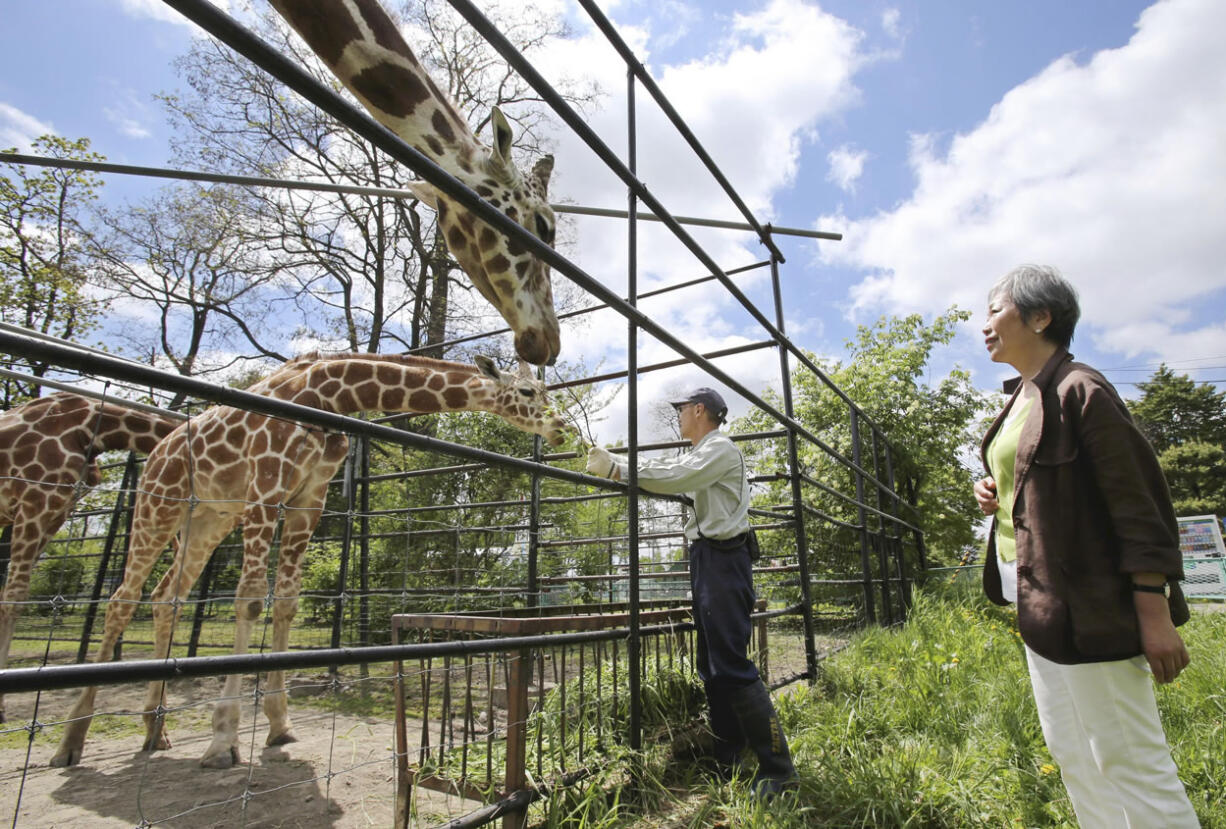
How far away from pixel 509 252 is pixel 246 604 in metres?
2.16

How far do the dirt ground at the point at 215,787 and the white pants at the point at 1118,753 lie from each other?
1.62 meters

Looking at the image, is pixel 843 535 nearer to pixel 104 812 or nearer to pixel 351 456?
pixel 351 456

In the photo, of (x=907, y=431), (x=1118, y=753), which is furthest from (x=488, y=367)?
(x=907, y=431)

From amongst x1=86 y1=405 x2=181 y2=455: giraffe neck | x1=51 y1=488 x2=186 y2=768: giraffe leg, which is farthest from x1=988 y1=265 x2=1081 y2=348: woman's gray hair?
x1=86 y1=405 x2=181 y2=455: giraffe neck

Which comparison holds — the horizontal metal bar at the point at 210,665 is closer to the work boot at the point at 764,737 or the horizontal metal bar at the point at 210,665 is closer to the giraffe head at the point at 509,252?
the work boot at the point at 764,737

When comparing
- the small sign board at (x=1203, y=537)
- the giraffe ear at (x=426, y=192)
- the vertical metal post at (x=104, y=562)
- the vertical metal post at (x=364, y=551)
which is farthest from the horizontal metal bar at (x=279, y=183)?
the small sign board at (x=1203, y=537)

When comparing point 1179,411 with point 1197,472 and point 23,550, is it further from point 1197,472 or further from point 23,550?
point 23,550

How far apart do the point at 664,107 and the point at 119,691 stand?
5162 mm

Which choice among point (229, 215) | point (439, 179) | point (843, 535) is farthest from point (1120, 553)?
point (229, 215)

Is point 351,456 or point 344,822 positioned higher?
point 351,456

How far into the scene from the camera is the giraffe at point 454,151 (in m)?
2.06

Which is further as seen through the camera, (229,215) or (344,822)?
(229,215)

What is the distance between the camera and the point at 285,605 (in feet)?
11.5

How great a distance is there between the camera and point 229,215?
12102 millimetres
